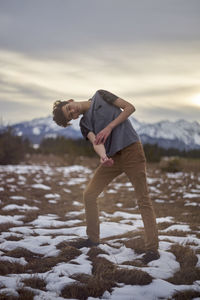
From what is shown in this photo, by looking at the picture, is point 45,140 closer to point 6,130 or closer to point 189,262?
point 6,130

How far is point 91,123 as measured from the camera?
3.90 meters

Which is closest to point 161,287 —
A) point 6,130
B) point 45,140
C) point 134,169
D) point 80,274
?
point 80,274

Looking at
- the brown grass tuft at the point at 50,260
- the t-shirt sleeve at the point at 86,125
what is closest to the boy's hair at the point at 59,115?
the t-shirt sleeve at the point at 86,125

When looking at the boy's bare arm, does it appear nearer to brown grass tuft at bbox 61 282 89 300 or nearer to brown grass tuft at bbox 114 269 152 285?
brown grass tuft at bbox 114 269 152 285

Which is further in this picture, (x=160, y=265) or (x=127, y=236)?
(x=127, y=236)

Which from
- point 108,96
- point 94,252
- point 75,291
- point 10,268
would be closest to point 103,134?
point 108,96

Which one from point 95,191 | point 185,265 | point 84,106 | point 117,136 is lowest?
point 185,265

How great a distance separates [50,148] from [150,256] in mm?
28516

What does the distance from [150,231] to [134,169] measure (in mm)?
804

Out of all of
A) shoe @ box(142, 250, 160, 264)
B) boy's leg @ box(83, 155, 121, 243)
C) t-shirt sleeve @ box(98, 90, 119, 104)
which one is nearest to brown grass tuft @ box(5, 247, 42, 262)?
boy's leg @ box(83, 155, 121, 243)

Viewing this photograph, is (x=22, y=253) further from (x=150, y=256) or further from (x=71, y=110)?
(x=71, y=110)

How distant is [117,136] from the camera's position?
12.4ft

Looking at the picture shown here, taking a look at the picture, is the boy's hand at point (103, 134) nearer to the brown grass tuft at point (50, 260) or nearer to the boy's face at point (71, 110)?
the boy's face at point (71, 110)

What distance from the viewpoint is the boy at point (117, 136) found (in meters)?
3.73
